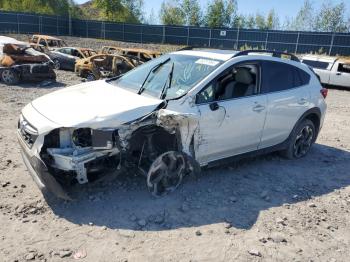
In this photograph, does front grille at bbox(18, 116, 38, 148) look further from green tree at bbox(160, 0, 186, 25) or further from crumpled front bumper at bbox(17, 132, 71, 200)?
green tree at bbox(160, 0, 186, 25)

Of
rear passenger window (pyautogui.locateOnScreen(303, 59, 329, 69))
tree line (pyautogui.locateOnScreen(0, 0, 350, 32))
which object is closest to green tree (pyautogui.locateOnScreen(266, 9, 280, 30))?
tree line (pyautogui.locateOnScreen(0, 0, 350, 32))

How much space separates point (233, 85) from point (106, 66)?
10751 millimetres

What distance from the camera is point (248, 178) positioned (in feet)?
18.0

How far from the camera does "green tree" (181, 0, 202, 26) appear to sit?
5875 centimetres

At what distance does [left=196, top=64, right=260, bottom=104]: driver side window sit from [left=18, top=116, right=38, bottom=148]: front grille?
6.28ft

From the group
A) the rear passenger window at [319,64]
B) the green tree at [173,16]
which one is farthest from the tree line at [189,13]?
the rear passenger window at [319,64]

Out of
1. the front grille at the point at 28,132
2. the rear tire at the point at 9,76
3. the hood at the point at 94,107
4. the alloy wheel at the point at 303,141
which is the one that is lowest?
the rear tire at the point at 9,76

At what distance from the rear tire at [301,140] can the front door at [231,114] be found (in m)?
0.98

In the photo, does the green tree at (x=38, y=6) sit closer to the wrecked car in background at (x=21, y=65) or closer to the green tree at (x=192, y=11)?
the green tree at (x=192, y=11)

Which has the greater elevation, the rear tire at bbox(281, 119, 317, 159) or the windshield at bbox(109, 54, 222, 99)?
the windshield at bbox(109, 54, 222, 99)

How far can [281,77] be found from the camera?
19.2ft

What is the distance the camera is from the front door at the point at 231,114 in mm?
4746

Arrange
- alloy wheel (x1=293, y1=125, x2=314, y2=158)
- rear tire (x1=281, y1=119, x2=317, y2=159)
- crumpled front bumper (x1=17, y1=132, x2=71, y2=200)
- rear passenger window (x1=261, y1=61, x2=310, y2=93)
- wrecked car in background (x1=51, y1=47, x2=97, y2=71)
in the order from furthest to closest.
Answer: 1. wrecked car in background (x1=51, y1=47, x2=97, y2=71)
2. alloy wheel (x1=293, y1=125, x2=314, y2=158)
3. rear tire (x1=281, y1=119, x2=317, y2=159)
4. rear passenger window (x1=261, y1=61, x2=310, y2=93)
5. crumpled front bumper (x1=17, y1=132, x2=71, y2=200)

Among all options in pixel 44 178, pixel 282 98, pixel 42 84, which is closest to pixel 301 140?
pixel 282 98
